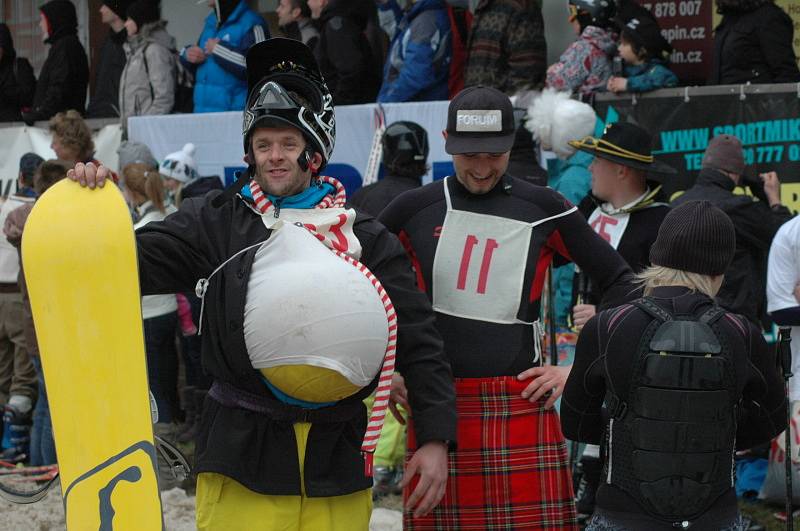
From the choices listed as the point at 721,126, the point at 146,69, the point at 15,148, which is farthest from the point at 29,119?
the point at 721,126

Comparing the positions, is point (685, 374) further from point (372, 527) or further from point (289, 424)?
point (372, 527)

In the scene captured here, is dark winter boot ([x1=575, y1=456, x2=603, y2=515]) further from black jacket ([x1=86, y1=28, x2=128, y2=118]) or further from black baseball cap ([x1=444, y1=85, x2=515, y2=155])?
black jacket ([x1=86, y1=28, x2=128, y2=118])

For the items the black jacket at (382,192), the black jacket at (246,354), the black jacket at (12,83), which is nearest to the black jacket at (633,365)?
the black jacket at (246,354)

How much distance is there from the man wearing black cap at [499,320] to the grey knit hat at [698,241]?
58cm

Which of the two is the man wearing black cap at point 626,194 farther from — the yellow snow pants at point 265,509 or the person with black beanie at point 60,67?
the person with black beanie at point 60,67

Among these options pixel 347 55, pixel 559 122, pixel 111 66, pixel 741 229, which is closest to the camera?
pixel 741 229

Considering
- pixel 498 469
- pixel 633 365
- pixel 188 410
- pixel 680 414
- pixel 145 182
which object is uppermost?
pixel 145 182

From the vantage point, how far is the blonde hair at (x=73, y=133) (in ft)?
26.7

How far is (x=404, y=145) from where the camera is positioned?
632 centimetres

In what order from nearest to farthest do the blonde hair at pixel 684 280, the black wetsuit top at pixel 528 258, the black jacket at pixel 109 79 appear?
the blonde hair at pixel 684 280 → the black wetsuit top at pixel 528 258 → the black jacket at pixel 109 79

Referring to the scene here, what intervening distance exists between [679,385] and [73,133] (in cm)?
592

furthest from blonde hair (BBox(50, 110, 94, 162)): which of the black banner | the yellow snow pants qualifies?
the yellow snow pants

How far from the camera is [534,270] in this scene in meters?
3.95

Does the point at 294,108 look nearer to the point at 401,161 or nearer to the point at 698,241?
the point at 698,241
